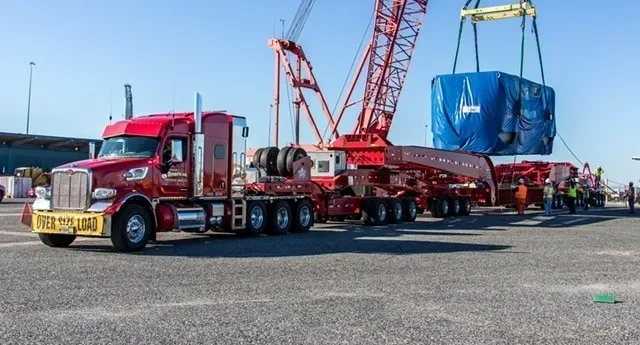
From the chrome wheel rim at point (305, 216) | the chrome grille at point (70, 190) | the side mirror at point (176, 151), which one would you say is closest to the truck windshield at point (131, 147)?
the side mirror at point (176, 151)

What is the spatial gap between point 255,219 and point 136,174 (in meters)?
4.32

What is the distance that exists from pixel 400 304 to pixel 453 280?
2.24 m

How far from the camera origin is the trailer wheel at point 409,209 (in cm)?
2553

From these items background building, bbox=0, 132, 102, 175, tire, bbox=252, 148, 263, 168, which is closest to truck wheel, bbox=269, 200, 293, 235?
tire, bbox=252, 148, 263, 168

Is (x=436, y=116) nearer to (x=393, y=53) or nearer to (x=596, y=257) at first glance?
(x=393, y=53)

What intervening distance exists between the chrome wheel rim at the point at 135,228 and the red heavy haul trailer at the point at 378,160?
25.2ft

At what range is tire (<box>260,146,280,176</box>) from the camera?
21828mm

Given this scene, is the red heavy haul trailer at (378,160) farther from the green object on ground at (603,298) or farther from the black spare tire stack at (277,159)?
the green object on ground at (603,298)

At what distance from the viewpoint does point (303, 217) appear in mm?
20078

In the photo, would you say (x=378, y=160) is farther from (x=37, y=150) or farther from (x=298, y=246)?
(x=37, y=150)

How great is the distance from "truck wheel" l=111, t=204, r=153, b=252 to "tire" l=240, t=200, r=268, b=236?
3.85 m

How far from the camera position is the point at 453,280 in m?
10.4

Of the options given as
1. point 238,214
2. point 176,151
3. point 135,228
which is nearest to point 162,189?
point 176,151

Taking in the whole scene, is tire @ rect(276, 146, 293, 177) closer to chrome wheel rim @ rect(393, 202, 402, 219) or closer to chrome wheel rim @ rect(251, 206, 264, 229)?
chrome wheel rim @ rect(251, 206, 264, 229)
